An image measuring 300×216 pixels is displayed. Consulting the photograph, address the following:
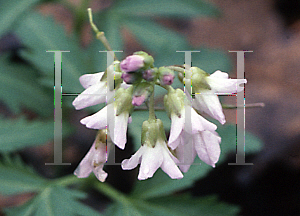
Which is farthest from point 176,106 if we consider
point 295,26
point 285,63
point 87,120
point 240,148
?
point 295,26

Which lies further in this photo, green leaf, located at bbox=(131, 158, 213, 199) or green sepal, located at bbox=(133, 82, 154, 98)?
green leaf, located at bbox=(131, 158, 213, 199)

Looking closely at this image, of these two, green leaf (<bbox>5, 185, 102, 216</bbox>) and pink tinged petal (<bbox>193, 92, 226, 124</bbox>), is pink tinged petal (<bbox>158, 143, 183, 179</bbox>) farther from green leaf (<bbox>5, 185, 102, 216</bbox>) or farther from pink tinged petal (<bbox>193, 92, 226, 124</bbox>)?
green leaf (<bbox>5, 185, 102, 216</bbox>)

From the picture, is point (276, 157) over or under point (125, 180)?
over

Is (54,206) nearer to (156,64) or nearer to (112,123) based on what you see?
(112,123)

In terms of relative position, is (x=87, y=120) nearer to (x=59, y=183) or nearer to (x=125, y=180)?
(x=59, y=183)

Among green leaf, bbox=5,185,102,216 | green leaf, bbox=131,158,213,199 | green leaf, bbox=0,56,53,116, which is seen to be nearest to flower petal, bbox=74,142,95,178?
green leaf, bbox=5,185,102,216

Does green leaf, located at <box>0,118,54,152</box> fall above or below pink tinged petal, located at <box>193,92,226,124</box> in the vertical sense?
below

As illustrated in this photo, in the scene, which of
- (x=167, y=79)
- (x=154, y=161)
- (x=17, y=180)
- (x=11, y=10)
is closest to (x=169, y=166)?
(x=154, y=161)
